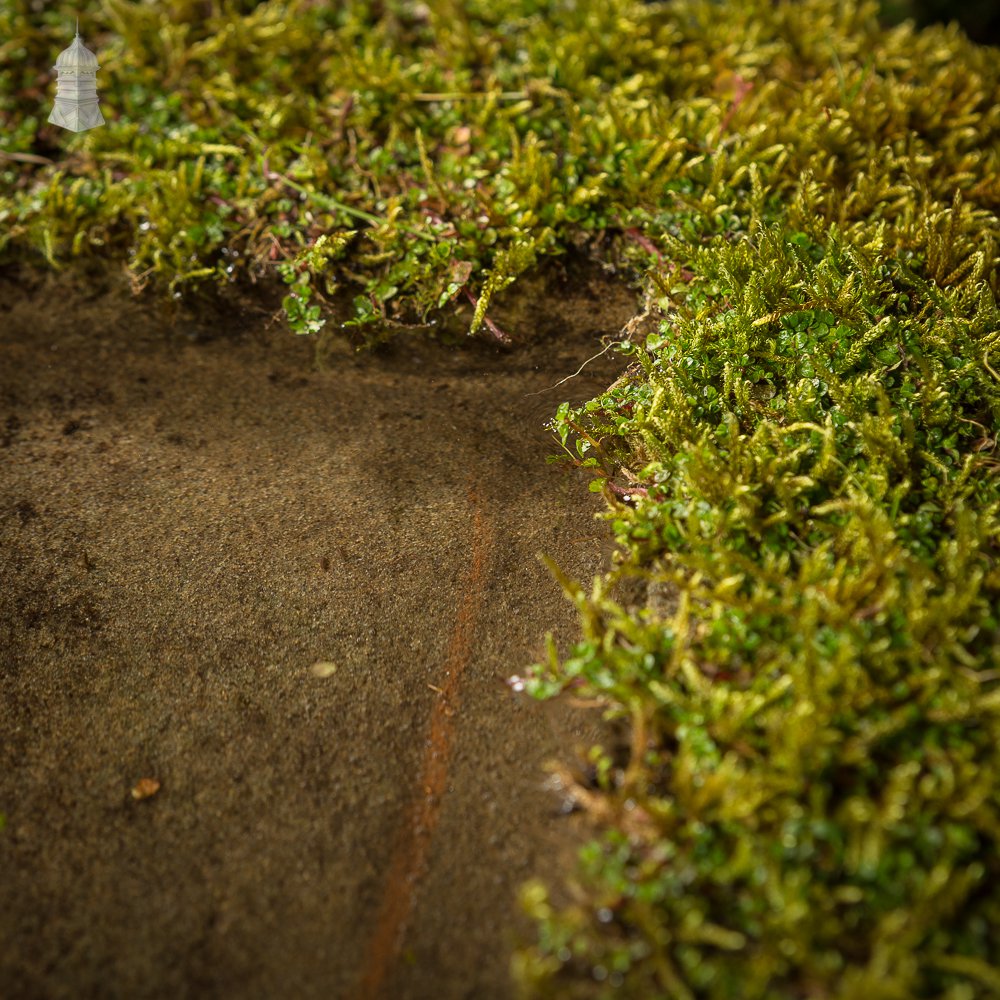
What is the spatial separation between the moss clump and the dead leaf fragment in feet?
3.18

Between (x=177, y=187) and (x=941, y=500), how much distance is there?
2.93 meters

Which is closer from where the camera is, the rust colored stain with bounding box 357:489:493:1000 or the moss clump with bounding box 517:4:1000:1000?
the moss clump with bounding box 517:4:1000:1000

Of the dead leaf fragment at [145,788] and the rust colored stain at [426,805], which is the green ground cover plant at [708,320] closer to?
the rust colored stain at [426,805]

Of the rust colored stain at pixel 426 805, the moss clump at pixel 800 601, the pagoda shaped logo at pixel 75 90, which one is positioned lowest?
the rust colored stain at pixel 426 805

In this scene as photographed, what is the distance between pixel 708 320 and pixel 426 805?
171 centimetres

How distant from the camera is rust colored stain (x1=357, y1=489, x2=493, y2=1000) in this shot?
179 cm

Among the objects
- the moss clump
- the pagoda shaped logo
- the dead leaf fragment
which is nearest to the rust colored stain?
the moss clump

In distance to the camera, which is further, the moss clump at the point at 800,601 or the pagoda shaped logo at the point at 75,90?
the pagoda shaped logo at the point at 75,90

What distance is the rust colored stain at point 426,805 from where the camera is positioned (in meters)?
1.79

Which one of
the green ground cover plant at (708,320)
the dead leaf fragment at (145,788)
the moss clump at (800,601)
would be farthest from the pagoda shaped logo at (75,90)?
the dead leaf fragment at (145,788)

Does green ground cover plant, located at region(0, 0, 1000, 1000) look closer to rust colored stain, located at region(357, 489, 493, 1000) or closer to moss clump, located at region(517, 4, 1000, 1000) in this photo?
moss clump, located at region(517, 4, 1000, 1000)

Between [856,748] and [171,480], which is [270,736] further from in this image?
[856,748]

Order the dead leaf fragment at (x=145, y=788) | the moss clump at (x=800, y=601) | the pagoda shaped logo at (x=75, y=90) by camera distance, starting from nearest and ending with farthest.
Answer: the moss clump at (x=800, y=601) < the dead leaf fragment at (x=145, y=788) < the pagoda shaped logo at (x=75, y=90)

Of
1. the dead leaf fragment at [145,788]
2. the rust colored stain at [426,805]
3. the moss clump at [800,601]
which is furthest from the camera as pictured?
the dead leaf fragment at [145,788]
